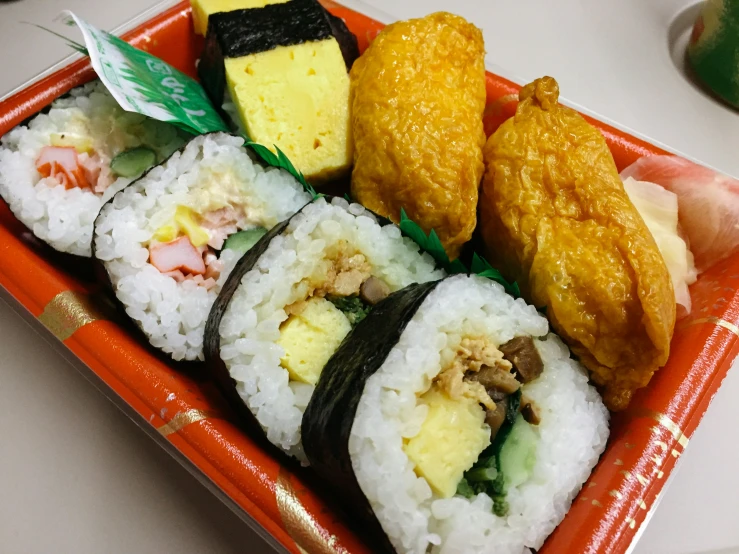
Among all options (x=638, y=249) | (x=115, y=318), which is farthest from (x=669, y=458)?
(x=115, y=318)

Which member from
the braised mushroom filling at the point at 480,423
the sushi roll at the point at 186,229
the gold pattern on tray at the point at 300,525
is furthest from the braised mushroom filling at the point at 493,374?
the sushi roll at the point at 186,229

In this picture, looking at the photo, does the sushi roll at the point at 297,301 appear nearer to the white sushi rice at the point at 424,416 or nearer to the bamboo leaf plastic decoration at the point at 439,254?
the bamboo leaf plastic decoration at the point at 439,254

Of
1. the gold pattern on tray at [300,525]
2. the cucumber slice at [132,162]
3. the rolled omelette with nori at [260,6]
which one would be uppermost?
the rolled omelette with nori at [260,6]

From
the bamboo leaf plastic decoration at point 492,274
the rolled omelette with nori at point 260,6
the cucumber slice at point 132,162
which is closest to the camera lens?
the bamboo leaf plastic decoration at point 492,274

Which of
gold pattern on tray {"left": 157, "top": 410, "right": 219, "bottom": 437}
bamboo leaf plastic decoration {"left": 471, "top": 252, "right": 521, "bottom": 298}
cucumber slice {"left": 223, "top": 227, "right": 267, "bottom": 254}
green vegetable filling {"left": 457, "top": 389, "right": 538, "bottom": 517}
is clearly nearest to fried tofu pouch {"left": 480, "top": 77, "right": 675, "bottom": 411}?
bamboo leaf plastic decoration {"left": 471, "top": 252, "right": 521, "bottom": 298}

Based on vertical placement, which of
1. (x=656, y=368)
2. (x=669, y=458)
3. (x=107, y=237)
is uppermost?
(x=107, y=237)

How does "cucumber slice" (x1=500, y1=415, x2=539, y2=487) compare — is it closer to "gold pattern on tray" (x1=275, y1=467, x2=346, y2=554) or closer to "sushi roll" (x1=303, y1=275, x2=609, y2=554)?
"sushi roll" (x1=303, y1=275, x2=609, y2=554)

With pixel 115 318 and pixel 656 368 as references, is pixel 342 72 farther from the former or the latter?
pixel 656 368
